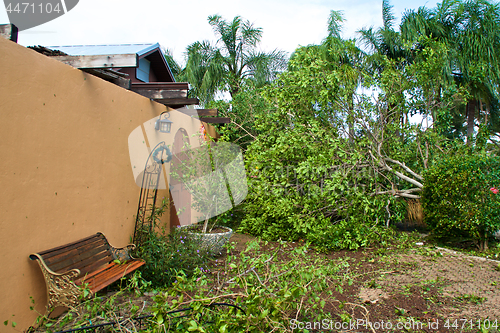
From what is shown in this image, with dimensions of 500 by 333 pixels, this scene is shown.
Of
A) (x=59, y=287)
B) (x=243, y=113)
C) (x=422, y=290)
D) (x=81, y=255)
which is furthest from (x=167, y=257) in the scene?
(x=243, y=113)

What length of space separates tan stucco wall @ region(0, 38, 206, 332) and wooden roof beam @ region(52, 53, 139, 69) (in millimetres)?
102

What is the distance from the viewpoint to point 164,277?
355cm

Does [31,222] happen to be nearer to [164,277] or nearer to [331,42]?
[164,277]

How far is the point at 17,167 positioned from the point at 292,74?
4.87m

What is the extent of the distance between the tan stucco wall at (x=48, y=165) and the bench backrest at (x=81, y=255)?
84 millimetres

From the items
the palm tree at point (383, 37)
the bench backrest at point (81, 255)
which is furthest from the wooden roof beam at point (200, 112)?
the palm tree at point (383, 37)

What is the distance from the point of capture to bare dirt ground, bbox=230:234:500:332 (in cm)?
265

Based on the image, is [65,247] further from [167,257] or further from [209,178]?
[209,178]

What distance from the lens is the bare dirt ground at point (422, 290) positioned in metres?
2.65

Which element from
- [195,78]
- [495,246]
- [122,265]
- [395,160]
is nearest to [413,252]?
[495,246]

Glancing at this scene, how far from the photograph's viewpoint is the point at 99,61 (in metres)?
3.24

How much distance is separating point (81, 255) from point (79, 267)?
0.43ft

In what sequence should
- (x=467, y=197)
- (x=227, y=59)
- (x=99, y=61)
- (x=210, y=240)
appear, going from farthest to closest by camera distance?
(x=227, y=59)
(x=210, y=240)
(x=467, y=197)
(x=99, y=61)

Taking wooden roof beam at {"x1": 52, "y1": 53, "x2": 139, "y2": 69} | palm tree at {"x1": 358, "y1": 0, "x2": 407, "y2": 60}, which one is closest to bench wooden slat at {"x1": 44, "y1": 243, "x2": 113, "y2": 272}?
wooden roof beam at {"x1": 52, "y1": 53, "x2": 139, "y2": 69}
